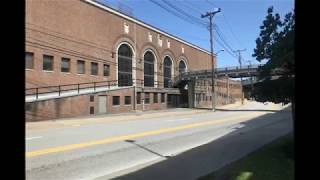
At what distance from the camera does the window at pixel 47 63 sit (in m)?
43.9

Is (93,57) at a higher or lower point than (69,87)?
higher

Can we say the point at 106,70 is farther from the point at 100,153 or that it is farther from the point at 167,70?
the point at 100,153

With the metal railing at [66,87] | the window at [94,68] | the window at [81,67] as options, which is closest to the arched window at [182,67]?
the metal railing at [66,87]

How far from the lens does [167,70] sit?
76438 millimetres

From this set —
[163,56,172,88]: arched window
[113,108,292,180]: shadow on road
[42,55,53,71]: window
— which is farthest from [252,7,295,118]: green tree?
[163,56,172,88]: arched window

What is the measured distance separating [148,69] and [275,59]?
183ft

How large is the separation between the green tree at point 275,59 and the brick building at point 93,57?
23.3 m

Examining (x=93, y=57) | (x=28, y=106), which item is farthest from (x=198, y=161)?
(x=93, y=57)

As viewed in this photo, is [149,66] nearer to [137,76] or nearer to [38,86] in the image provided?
[137,76]

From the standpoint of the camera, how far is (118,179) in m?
9.77

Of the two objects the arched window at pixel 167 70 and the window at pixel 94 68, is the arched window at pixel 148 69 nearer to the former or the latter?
the arched window at pixel 167 70

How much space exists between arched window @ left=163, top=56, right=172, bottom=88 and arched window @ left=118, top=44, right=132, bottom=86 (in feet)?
46.3

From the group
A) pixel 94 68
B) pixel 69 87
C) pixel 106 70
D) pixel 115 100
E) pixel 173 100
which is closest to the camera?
pixel 69 87

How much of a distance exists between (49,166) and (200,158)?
13.2 ft
